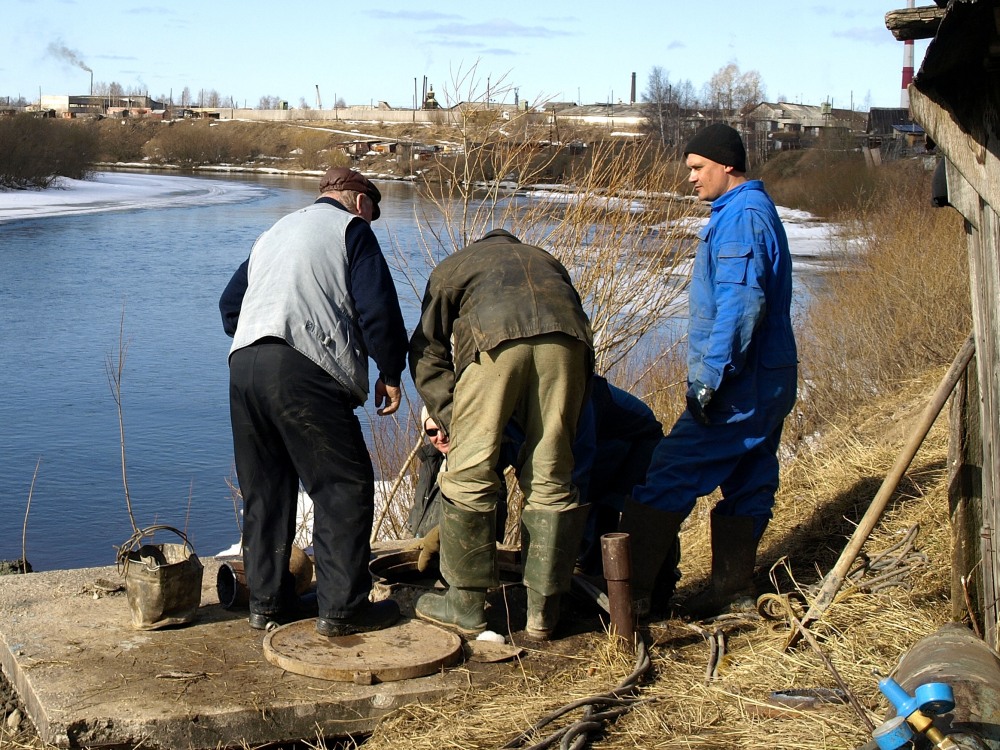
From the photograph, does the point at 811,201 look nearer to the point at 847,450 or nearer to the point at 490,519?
the point at 847,450

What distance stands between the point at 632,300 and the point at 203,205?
2759 centimetres

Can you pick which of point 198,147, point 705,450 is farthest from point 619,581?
point 198,147

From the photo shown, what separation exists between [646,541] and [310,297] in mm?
1596

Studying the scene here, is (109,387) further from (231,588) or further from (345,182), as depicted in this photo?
(345,182)

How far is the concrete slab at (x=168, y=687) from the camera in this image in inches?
137

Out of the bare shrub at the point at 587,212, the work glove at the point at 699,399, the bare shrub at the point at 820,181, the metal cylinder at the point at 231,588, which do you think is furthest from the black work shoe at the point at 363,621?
the bare shrub at the point at 820,181

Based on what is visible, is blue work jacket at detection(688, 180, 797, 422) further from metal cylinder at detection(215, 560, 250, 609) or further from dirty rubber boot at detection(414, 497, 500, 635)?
metal cylinder at detection(215, 560, 250, 609)

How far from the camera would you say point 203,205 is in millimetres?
34344

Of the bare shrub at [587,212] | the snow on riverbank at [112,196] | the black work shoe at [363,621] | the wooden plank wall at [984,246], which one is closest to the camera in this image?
the wooden plank wall at [984,246]

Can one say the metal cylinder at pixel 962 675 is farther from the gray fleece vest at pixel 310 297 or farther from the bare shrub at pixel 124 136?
the bare shrub at pixel 124 136

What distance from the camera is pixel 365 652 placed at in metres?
3.96

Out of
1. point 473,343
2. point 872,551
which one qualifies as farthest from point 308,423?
point 872,551

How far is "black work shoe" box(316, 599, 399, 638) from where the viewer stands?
13.3 ft

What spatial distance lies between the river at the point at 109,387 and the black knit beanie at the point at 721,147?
4.82 meters
